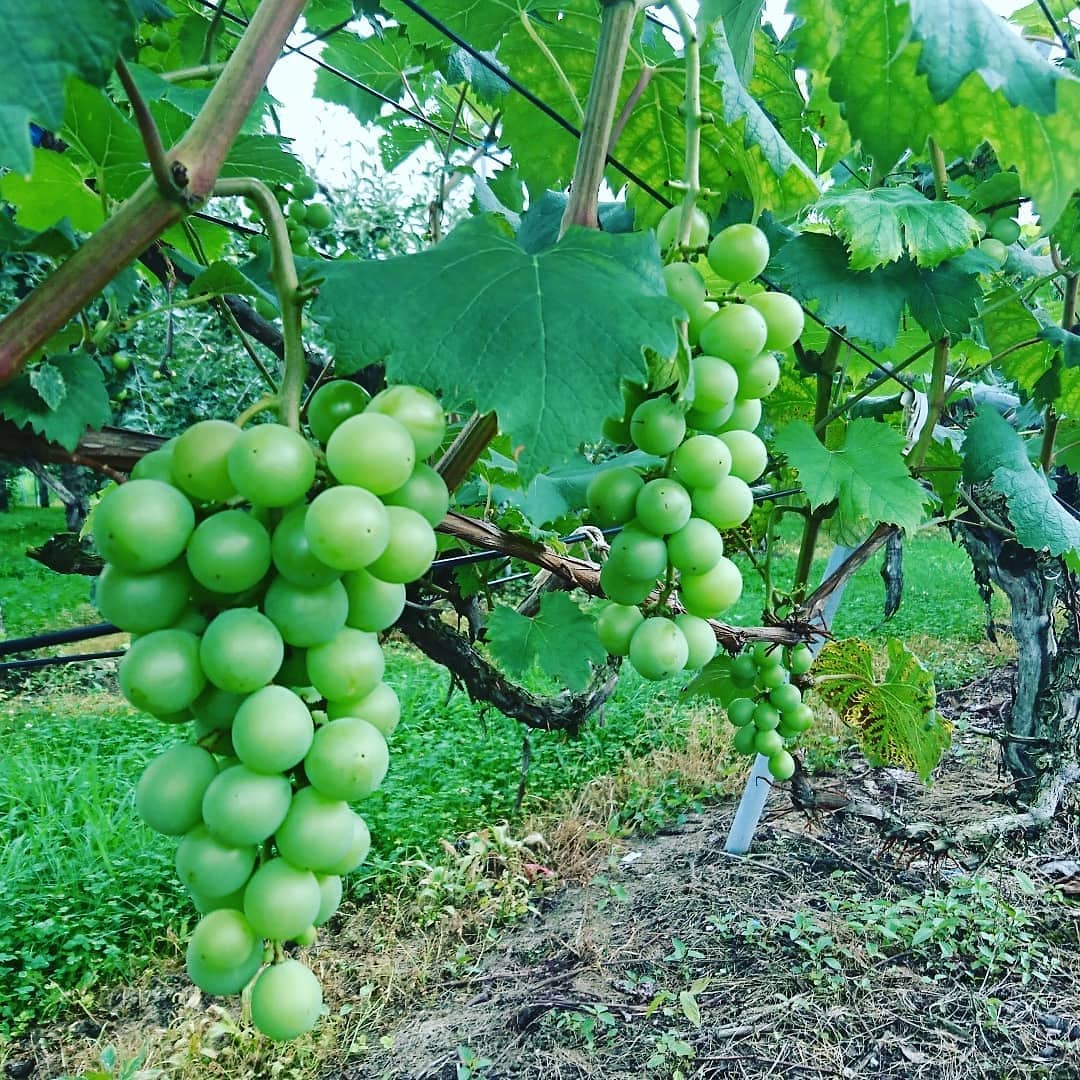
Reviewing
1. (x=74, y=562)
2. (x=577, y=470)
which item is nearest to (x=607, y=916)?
(x=577, y=470)

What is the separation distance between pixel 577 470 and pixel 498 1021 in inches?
81.0

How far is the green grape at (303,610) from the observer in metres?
0.56

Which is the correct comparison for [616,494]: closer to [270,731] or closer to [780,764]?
[270,731]

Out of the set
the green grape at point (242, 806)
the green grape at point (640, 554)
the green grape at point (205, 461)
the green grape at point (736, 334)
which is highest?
the green grape at point (736, 334)

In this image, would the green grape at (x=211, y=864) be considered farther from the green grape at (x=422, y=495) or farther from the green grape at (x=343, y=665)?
the green grape at (x=422, y=495)

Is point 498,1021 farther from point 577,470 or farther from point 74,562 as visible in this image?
point 74,562

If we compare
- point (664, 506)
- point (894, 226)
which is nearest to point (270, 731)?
point (664, 506)

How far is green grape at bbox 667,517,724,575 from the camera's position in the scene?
32.6 inches

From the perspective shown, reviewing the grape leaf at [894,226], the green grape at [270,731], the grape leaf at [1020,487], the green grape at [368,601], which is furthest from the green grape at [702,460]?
the grape leaf at [1020,487]

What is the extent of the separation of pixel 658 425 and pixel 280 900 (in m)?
0.49

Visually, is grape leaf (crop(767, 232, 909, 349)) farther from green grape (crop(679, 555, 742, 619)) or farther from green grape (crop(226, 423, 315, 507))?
green grape (crop(226, 423, 315, 507))

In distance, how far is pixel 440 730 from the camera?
5348 mm

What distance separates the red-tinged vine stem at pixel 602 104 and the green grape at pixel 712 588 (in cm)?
37

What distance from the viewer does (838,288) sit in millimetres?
1400
